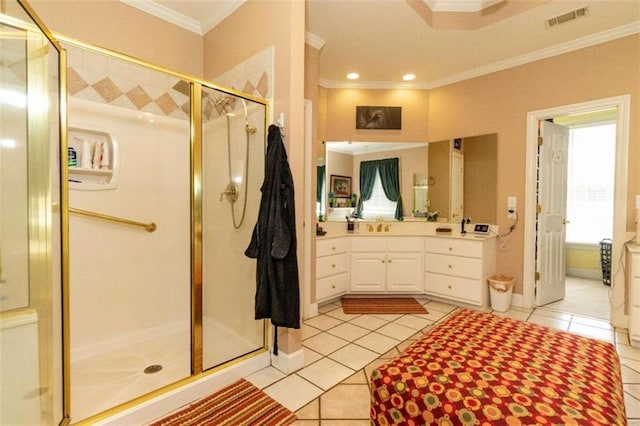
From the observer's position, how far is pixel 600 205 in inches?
180

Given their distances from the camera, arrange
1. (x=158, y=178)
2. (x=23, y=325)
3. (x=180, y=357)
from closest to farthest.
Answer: (x=23, y=325) < (x=180, y=357) < (x=158, y=178)

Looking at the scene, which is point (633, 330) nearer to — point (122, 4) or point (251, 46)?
point (251, 46)

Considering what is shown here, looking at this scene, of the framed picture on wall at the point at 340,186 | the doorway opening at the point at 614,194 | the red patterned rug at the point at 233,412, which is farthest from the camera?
the framed picture on wall at the point at 340,186

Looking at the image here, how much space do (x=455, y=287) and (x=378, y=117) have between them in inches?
89.2

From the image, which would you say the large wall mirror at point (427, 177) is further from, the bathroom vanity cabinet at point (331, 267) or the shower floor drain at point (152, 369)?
the shower floor drain at point (152, 369)

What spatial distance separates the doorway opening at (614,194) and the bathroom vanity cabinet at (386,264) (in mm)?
1144

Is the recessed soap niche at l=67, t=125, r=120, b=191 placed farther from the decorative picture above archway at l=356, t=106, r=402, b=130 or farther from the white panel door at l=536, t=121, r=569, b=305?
the white panel door at l=536, t=121, r=569, b=305

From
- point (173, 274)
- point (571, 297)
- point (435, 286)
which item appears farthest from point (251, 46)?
point (571, 297)

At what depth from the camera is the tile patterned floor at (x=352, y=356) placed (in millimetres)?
1676

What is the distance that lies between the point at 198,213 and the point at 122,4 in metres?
1.87

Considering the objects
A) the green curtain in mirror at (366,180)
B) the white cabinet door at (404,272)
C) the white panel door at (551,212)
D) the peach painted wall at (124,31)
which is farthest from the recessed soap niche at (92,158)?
the white panel door at (551,212)

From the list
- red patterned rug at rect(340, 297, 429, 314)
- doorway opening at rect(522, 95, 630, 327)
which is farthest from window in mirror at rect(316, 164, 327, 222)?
doorway opening at rect(522, 95, 630, 327)

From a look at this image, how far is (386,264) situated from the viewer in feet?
11.6

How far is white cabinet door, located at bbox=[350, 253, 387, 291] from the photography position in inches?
137
